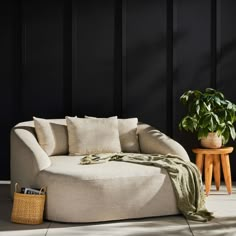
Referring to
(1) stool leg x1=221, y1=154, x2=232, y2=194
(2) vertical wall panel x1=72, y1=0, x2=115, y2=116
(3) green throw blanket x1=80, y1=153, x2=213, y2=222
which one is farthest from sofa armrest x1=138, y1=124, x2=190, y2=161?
(2) vertical wall panel x1=72, y1=0, x2=115, y2=116

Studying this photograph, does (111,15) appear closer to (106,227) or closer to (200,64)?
(200,64)

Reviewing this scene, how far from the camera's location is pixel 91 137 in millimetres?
5480

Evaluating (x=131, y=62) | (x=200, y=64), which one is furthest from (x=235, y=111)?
(x=131, y=62)

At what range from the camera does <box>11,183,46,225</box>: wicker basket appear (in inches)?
174

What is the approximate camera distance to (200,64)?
629cm

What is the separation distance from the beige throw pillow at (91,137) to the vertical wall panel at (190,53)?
3.34 ft

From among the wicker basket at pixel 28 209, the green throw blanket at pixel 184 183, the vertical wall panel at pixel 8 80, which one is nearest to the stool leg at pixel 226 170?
the green throw blanket at pixel 184 183

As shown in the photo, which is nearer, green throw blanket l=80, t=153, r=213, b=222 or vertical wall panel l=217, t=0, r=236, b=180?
green throw blanket l=80, t=153, r=213, b=222

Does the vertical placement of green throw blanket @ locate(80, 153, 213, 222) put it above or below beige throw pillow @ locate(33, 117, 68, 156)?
below

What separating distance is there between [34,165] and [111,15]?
2.25 metres

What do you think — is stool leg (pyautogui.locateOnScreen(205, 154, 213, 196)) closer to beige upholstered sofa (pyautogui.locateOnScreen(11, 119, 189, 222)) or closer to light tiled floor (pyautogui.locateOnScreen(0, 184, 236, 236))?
light tiled floor (pyautogui.locateOnScreen(0, 184, 236, 236))

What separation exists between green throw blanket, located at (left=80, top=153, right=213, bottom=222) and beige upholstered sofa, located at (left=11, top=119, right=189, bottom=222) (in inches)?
2.5

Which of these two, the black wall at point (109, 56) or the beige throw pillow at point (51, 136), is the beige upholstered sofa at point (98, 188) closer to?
the beige throw pillow at point (51, 136)

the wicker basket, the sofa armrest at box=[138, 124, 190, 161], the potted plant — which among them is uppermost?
the potted plant
